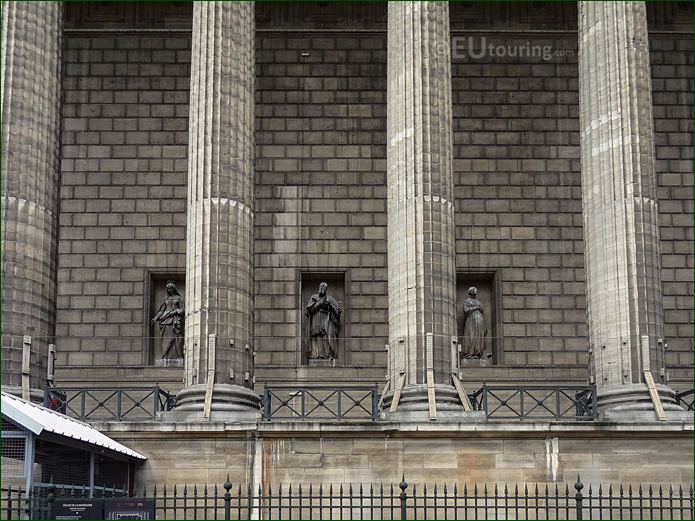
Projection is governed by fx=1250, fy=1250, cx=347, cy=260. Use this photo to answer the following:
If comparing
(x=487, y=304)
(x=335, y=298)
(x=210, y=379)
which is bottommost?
(x=210, y=379)

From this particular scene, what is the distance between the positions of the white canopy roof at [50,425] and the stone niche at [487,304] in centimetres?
1388

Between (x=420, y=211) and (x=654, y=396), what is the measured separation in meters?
6.92

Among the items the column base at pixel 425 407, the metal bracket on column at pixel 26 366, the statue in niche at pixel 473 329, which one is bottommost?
the column base at pixel 425 407

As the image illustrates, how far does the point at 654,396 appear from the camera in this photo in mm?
28625

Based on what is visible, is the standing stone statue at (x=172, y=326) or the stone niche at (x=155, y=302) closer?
the standing stone statue at (x=172, y=326)

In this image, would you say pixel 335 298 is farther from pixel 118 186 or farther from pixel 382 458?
pixel 382 458

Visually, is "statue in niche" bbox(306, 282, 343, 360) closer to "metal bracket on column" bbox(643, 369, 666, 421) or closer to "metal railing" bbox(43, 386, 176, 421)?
"metal railing" bbox(43, 386, 176, 421)

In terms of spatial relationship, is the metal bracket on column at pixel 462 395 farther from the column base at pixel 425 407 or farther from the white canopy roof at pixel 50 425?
the white canopy roof at pixel 50 425

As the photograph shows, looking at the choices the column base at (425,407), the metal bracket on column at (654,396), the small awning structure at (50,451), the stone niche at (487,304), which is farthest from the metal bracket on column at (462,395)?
the stone niche at (487,304)

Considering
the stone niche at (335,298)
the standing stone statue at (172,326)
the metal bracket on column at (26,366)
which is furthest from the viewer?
the stone niche at (335,298)

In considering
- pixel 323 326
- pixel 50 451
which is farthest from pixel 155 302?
pixel 50 451

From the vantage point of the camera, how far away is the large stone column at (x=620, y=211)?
29.4 m

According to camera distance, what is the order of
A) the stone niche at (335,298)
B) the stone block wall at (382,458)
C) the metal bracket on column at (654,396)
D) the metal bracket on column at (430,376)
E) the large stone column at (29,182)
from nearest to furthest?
1. the stone block wall at (382,458)
2. the metal bracket on column at (430,376)
3. the metal bracket on column at (654,396)
4. the large stone column at (29,182)
5. the stone niche at (335,298)

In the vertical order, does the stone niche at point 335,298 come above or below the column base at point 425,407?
above
